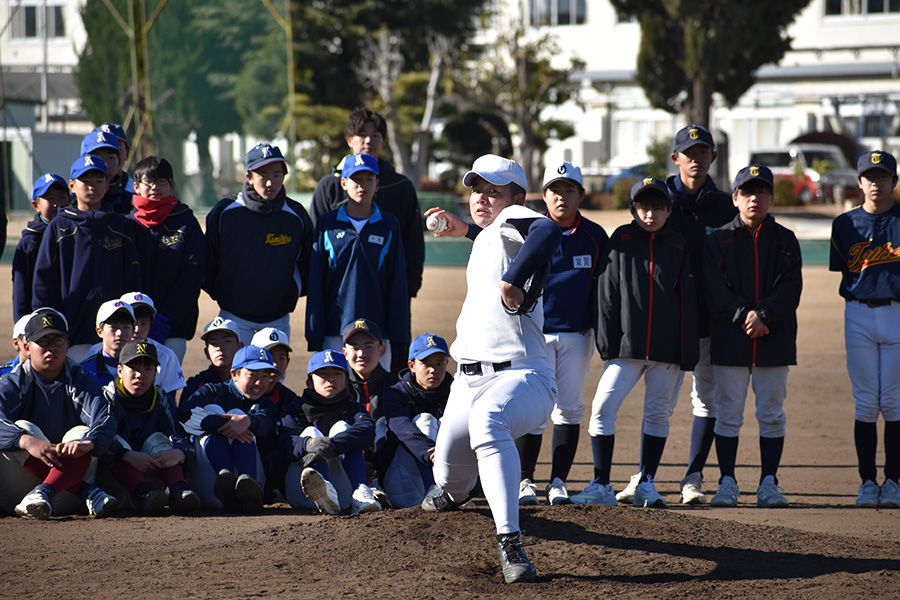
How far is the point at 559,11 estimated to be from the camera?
151ft

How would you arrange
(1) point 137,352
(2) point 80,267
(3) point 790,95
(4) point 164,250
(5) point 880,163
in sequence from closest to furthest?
(1) point 137,352
(2) point 80,267
(5) point 880,163
(4) point 164,250
(3) point 790,95

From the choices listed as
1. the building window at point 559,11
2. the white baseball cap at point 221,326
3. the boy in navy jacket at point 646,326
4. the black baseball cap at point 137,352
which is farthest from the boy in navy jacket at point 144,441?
the building window at point 559,11

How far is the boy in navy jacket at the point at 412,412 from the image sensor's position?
6.08 metres

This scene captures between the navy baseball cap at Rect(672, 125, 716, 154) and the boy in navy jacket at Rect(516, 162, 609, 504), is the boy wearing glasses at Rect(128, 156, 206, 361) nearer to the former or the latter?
the boy in navy jacket at Rect(516, 162, 609, 504)

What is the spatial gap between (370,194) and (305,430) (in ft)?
5.18

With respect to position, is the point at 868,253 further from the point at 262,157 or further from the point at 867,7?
the point at 867,7

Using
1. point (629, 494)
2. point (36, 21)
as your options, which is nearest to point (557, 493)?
point (629, 494)

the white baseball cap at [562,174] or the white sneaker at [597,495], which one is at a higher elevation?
the white baseball cap at [562,174]

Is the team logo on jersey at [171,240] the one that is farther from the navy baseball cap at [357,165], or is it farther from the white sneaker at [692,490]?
the white sneaker at [692,490]

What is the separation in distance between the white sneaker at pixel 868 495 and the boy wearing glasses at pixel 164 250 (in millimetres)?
4351

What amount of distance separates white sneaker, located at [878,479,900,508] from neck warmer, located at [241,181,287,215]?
13.8ft

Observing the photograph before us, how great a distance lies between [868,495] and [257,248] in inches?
162

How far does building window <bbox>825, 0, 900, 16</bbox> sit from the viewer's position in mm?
42875

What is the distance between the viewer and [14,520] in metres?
5.62
